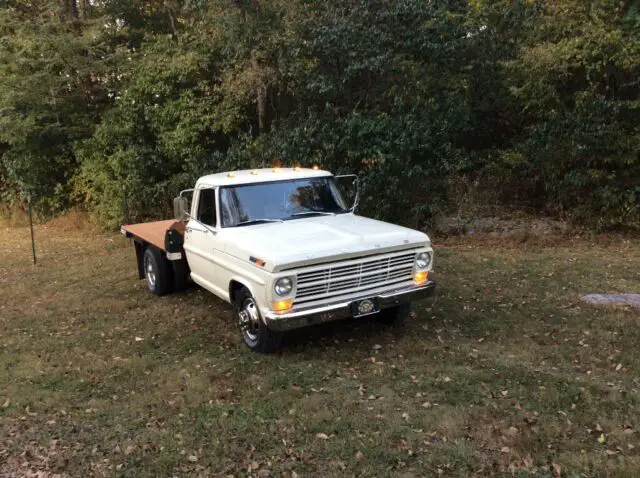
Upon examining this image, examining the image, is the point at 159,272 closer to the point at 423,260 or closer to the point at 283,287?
the point at 283,287

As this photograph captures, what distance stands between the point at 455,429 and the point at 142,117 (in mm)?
12982

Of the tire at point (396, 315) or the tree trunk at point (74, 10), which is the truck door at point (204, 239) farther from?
the tree trunk at point (74, 10)

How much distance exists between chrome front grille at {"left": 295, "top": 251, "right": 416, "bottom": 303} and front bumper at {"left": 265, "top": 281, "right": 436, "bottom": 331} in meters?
0.11

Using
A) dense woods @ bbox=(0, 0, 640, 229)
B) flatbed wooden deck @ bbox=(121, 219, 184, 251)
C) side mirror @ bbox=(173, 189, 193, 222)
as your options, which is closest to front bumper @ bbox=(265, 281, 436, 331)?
side mirror @ bbox=(173, 189, 193, 222)

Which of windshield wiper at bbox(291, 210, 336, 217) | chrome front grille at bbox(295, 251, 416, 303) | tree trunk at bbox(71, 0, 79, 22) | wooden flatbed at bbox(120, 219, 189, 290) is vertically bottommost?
wooden flatbed at bbox(120, 219, 189, 290)

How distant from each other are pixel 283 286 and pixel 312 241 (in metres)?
0.56

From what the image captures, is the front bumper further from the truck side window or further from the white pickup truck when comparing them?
the truck side window

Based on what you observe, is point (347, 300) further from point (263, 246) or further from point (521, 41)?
point (521, 41)

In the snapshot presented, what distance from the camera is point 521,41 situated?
12789 mm

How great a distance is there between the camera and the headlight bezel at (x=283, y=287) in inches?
208

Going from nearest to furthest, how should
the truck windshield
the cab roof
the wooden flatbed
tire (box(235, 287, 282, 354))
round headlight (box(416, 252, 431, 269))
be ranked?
tire (box(235, 287, 282, 354)), round headlight (box(416, 252, 431, 269)), the truck windshield, the cab roof, the wooden flatbed

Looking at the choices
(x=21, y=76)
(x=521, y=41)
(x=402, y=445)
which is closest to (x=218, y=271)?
(x=402, y=445)

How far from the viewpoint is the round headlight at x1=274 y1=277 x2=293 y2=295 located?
5.29m

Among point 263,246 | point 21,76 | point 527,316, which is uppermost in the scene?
point 21,76
